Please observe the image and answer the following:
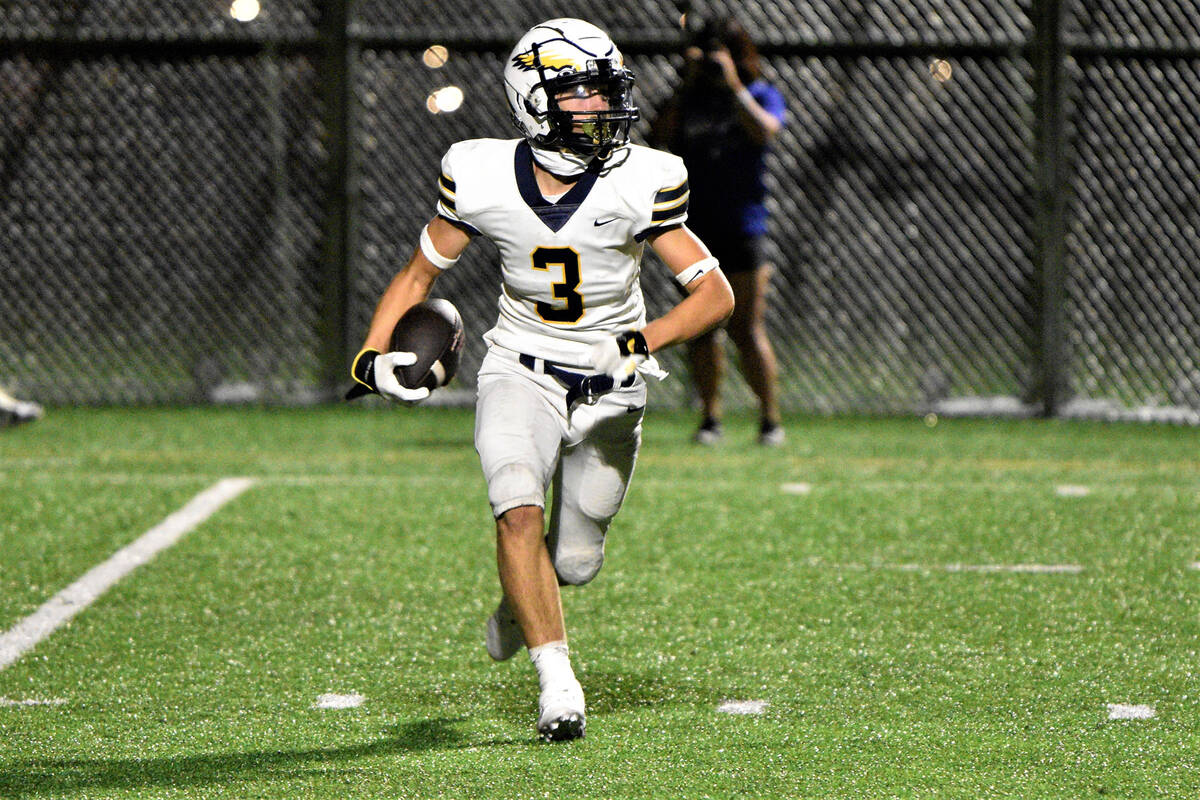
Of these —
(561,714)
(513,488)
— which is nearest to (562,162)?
(513,488)

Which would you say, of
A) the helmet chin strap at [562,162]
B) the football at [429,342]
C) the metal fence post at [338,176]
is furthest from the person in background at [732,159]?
the football at [429,342]

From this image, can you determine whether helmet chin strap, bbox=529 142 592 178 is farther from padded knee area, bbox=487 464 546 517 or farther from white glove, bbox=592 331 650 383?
padded knee area, bbox=487 464 546 517

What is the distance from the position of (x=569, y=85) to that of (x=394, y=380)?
762 mm

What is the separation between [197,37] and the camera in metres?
8.52

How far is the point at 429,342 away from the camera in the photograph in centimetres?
344

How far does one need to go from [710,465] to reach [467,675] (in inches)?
126

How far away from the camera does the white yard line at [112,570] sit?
410 centimetres

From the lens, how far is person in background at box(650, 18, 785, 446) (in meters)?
7.04

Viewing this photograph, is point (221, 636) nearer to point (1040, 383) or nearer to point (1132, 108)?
point (1040, 383)

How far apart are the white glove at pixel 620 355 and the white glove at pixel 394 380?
38 centimetres

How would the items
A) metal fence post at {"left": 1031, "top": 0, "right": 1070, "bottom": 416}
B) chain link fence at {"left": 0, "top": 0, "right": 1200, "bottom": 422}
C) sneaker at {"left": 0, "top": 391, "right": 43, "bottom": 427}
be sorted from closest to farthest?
sneaker at {"left": 0, "top": 391, "right": 43, "bottom": 427}, metal fence post at {"left": 1031, "top": 0, "right": 1070, "bottom": 416}, chain link fence at {"left": 0, "top": 0, "right": 1200, "bottom": 422}

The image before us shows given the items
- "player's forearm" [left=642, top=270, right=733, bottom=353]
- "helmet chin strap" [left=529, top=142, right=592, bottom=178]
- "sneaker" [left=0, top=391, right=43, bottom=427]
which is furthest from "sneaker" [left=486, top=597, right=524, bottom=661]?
"sneaker" [left=0, top=391, right=43, bottom=427]

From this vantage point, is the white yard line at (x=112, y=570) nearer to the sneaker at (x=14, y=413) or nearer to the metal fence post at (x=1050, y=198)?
the sneaker at (x=14, y=413)

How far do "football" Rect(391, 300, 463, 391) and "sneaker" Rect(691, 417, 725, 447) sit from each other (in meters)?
4.04
